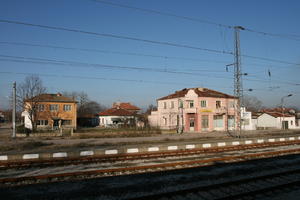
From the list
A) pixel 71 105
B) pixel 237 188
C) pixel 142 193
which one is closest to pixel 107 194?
pixel 142 193

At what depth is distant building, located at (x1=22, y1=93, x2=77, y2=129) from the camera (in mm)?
44781

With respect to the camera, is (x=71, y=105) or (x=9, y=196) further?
(x=71, y=105)

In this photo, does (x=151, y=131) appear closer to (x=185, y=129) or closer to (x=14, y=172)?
(x=185, y=129)

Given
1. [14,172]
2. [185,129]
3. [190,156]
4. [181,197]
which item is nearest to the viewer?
[181,197]

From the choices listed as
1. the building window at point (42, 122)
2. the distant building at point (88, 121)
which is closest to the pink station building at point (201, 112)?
the building window at point (42, 122)

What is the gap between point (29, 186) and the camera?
8.83 meters

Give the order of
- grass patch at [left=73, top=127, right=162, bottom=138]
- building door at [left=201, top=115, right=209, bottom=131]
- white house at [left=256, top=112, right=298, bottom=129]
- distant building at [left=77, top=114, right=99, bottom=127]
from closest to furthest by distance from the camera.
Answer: grass patch at [left=73, top=127, right=162, bottom=138]
building door at [left=201, top=115, right=209, bottom=131]
white house at [left=256, top=112, right=298, bottom=129]
distant building at [left=77, top=114, right=99, bottom=127]

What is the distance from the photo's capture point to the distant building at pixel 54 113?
44.8 m

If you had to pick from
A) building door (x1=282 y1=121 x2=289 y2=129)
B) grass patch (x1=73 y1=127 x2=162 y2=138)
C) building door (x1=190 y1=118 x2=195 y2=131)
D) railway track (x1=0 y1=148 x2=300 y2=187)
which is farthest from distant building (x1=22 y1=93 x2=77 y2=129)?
building door (x1=282 y1=121 x2=289 y2=129)

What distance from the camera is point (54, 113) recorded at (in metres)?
46.4

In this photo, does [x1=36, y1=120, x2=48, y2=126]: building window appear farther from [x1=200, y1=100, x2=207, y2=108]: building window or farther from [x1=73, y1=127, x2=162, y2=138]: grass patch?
[x1=200, y1=100, x2=207, y2=108]: building window

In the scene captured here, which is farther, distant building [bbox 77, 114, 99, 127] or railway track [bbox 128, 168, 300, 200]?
distant building [bbox 77, 114, 99, 127]

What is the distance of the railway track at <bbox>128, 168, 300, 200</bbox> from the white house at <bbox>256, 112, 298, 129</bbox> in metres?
45.3

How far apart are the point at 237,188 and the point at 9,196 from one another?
24.2ft
